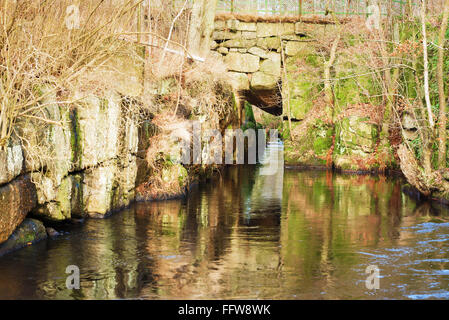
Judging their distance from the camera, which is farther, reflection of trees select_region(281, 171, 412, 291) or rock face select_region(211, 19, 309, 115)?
rock face select_region(211, 19, 309, 115)

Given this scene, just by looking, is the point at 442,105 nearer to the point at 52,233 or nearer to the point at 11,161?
the point at 52,233

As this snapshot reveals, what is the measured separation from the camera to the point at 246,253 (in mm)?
10148

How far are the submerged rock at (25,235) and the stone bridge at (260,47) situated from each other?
58.6 feet

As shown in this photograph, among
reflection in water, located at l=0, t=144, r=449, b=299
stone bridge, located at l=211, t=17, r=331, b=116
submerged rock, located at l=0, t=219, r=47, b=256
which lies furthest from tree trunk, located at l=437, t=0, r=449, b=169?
stone bridge, located at l=211, t=17, r=331, b=116

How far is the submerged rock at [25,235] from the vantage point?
963cm

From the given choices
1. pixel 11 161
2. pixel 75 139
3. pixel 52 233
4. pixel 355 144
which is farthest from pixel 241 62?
pixel 11 161

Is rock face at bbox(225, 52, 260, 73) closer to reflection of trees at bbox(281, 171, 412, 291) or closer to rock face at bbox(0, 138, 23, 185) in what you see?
reflection of trees at bbox(281, 171, 412, 291)

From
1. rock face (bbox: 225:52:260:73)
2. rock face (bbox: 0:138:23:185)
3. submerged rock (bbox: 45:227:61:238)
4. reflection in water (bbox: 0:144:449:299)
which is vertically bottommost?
reflection in water (bbox: 0:144:449:299)

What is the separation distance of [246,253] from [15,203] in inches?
153

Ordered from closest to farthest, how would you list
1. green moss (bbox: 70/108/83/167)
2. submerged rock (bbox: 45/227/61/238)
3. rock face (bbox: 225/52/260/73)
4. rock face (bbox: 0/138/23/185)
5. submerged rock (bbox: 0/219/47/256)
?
rock face (bbox: 0/138/23/185) → submerged rock (bbox: 0/219/47/256) → submerged rock (bbox: 45/227/61/238) → green moss (bbox: 70/108/83/167) → rock face (bbox: 225/52/260/73)

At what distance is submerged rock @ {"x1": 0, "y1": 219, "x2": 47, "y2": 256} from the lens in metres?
9.63

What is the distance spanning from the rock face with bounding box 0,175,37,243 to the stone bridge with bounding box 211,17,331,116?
59.5 ft
